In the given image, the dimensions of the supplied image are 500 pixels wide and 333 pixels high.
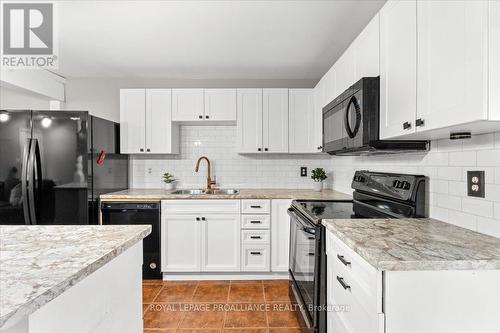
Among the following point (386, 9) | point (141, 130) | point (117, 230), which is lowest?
point (117, 230)

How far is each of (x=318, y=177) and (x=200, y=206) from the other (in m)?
1.40

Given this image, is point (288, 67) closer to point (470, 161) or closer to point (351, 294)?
point (470, 161)

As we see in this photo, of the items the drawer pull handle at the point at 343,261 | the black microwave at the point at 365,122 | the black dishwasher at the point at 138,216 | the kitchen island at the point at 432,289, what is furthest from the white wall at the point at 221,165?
the kitchen island at the point at 432,289

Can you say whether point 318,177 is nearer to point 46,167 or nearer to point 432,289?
point 432,289

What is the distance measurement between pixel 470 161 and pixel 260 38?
1.87m

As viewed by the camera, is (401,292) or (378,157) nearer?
(401,292)

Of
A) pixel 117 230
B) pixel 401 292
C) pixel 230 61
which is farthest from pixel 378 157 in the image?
pixel 117 230

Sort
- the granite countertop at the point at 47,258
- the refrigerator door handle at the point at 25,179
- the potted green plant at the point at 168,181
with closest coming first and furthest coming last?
1. the granite countertop at the point at 47,258
2. the refrigerator door handle at the point at 25,179
3. the potted green plant at the point at 168,181

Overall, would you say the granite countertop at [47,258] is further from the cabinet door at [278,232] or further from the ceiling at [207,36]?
the cabinet door at [278,232]

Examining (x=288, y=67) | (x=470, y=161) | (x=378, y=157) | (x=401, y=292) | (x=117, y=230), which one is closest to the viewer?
(x=401, y=292)

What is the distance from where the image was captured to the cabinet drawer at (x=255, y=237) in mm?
2900

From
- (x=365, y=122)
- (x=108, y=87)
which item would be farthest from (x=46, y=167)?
(x=365, y=122)

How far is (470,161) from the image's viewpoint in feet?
4.43

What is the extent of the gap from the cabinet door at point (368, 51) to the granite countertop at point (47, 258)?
1.57 meters
